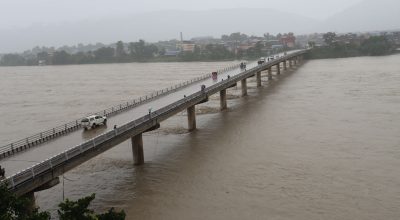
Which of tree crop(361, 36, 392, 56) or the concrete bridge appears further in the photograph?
tree crop(361, 36, 392, 56)

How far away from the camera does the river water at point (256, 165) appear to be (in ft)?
63.6

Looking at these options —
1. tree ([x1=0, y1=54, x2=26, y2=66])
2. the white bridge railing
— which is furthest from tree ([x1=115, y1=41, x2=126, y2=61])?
the white bridge railing

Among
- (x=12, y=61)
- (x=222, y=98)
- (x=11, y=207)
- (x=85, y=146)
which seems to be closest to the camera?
(x=11, y=207)

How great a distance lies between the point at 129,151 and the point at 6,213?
17.9 meters

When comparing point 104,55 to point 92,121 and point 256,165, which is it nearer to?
point 92,121

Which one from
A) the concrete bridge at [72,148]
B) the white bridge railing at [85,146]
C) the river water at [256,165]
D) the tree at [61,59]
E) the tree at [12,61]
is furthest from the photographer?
the tree at [12,61]


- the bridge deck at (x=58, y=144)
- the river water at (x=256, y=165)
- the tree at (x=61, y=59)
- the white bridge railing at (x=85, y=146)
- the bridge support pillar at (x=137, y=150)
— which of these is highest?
the tree at (x=61, y=59)

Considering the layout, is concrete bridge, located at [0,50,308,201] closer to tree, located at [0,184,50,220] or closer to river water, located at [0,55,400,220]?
river water, located at [0,55,400,220]

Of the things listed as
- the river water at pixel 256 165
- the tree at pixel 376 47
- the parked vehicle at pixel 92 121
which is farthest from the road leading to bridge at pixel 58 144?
the tree at pixel 376 47

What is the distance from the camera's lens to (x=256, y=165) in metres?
25.0

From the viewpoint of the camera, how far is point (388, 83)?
56.6 meters

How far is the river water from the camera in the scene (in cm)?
1938

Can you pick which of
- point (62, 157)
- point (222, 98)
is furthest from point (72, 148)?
point (222, 98)

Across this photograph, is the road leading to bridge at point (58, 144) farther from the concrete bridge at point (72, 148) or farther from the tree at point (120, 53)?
the tree at point (120, 53)
